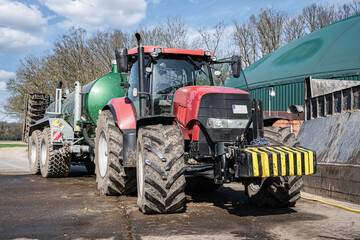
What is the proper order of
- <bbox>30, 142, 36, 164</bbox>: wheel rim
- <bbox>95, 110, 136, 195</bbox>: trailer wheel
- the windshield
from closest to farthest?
the windshield → <bbox>95, 110, 136, 195</bbox>: trailer wheel → <bbox>30, 142, 36, 164</bbox>: wheel rim

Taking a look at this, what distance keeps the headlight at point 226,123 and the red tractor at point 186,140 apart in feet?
0.05

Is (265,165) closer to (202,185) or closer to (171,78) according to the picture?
(171,78)

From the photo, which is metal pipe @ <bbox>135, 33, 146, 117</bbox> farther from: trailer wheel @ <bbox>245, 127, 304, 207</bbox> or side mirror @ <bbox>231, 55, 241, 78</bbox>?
trailer wheel @ <bbox>245, 127, 304, 207</bbox>

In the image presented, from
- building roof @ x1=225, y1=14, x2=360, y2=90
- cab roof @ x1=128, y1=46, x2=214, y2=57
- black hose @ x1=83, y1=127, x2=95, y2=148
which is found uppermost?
building roof @ x1=225, y1=14, x2=360, y2=90

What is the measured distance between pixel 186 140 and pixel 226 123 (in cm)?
68

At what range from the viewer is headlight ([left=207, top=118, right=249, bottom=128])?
5.89 m

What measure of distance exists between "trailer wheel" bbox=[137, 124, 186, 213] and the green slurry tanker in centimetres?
1

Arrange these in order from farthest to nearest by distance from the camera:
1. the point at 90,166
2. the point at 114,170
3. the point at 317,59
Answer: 1. the point at 317,59
2. the point at 90,166
3. the point at 114,170

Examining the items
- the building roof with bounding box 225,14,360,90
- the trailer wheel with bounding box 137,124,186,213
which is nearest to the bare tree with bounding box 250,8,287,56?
the building roof with bounding box 225,14,360,90

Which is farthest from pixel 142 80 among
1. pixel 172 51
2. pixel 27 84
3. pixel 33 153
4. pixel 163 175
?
pixel 27 84

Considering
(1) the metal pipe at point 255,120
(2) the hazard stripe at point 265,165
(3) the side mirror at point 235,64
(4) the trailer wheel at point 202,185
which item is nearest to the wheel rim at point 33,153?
(4) the trailer wheel at point 202,185

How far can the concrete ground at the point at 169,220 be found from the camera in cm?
444

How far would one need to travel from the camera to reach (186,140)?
613 centimetres

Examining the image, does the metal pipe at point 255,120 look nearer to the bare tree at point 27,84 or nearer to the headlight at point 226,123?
the headlight at point 226,123
